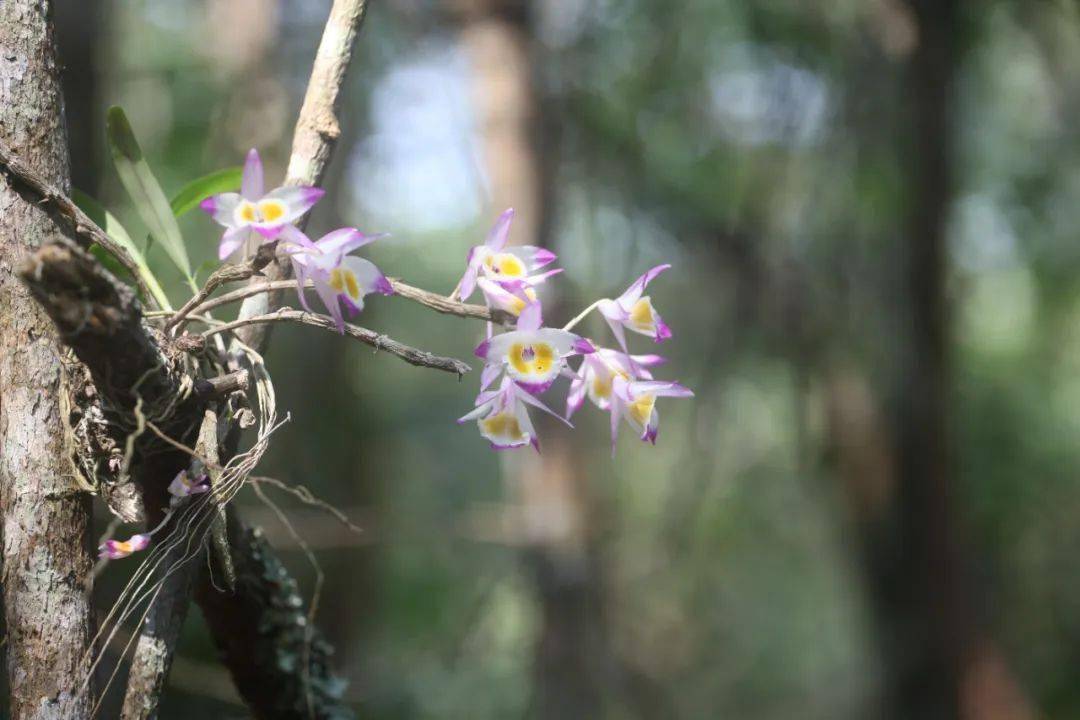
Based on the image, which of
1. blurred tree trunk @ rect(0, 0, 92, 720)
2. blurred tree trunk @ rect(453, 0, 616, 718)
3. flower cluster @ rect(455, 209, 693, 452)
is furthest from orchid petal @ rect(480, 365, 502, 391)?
blurred tree trunk @ rect(453, 0, 616, 718)

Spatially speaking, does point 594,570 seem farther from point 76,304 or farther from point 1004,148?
point 1004,148

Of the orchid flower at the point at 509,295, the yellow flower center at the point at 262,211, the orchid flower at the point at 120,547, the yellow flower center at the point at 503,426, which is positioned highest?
the yellow flower center at the point at 262,211

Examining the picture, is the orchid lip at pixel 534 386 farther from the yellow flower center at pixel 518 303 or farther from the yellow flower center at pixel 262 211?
the yellow flower center at pixel 262 211

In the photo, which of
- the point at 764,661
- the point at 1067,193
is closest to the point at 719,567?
the point at 764,661

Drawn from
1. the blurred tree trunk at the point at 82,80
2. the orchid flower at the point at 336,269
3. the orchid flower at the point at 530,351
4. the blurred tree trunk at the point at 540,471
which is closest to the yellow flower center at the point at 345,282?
the orchid flower at the point at 336,269

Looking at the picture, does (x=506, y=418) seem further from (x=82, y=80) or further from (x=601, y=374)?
(x=82, y=80)

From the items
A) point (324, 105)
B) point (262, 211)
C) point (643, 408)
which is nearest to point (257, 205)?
point (262, 211)
